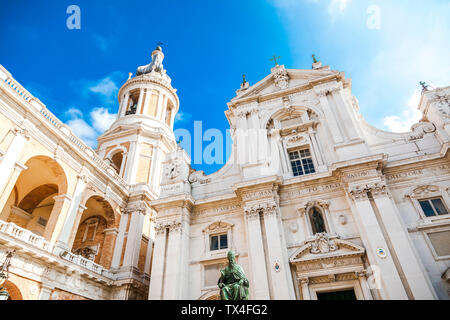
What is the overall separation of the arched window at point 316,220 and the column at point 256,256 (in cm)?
279

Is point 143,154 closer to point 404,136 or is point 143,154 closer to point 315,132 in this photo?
point 315,132

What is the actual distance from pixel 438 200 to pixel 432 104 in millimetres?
5604

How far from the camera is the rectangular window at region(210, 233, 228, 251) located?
16.2m

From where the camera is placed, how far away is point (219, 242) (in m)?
A: 16.3

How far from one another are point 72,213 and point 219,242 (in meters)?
9.15

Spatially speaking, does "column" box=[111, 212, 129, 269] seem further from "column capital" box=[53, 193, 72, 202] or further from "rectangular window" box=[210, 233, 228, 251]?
"rectangular window" box=[210, 233, 228, 251]

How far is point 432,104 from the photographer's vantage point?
16.2m

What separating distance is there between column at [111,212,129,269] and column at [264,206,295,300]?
1146 cm

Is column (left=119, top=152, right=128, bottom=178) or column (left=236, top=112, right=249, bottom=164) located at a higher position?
column (left=119, top=152, right=128, bottom=178)

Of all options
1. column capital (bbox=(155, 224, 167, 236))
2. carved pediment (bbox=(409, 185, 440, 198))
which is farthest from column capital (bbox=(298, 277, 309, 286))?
column capital (bbox=(155, 224, 167, 236))

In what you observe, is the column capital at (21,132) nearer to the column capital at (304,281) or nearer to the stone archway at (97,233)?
the stone archway at (97,233)

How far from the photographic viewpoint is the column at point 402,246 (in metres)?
11.5

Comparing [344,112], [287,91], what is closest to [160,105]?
[287,91]

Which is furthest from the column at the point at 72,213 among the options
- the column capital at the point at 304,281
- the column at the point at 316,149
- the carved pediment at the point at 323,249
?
the column at the point at 316,149
